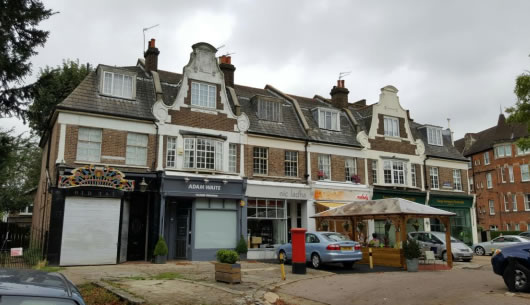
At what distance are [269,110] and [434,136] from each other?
1487 centimetres

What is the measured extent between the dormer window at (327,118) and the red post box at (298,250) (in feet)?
41.2

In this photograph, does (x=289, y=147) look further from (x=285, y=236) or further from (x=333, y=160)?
(x=285, y=236)

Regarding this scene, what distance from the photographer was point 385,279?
590 inches

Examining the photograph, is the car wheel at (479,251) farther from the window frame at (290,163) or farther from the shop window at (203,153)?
the shop window at (203,153)

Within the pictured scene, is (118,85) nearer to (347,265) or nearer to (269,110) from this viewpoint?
(269,110)

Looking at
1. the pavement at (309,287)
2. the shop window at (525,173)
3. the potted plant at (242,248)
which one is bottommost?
the pavement at (309,287)

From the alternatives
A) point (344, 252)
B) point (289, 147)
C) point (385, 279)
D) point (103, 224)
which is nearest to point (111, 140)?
point (103, 224)

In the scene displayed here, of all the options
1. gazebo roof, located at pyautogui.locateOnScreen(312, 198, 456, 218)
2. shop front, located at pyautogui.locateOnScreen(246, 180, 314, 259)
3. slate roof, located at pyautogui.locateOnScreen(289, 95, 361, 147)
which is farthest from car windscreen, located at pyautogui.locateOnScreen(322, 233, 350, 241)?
slate roof, located at pyautogui.locateOnScreen(289, 95, 361, 147)

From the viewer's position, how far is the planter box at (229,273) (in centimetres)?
1334

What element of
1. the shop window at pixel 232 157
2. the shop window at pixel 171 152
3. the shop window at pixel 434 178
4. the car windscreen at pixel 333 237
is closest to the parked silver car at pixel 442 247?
the car windscreen at pixel 333 237

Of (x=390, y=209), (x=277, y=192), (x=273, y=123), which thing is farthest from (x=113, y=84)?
(x=390, y=209)

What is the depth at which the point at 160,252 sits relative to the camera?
64.7 feet

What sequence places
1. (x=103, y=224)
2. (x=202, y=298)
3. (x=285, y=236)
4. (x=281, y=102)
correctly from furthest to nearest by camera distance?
(x=281, y=102)
(x=285, y=236)
(x=103, y=224)
(x=202, y=298)

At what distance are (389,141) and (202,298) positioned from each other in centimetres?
2213
